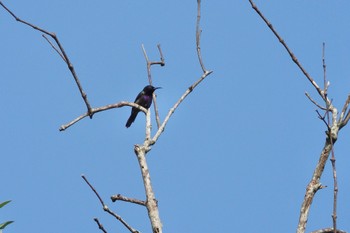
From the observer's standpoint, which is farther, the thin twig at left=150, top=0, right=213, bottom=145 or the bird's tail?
the bird's tail

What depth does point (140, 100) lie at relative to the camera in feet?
41.9

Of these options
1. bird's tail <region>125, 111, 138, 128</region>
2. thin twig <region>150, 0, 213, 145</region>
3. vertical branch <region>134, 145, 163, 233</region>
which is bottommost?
vertical branch <region>134, 145, 163, 233</region>

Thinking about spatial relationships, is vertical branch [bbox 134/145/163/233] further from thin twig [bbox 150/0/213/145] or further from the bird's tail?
the bird's tail

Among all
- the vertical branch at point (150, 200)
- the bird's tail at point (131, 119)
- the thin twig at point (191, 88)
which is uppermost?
the bird's tail at point (131, 119)

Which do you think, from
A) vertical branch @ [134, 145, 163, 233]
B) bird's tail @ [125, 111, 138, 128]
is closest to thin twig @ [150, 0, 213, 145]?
vertical branch @ [134, 145, 163, 233]

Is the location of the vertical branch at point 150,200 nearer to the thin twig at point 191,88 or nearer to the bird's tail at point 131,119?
the thin twig at point 191,88

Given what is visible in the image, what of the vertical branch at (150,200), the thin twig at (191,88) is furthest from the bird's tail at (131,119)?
the vertical branch at (150,200)

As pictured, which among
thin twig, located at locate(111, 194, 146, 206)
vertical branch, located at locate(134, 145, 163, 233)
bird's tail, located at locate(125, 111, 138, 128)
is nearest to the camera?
vertical branch, located at locate(134, 145, 163, 233)

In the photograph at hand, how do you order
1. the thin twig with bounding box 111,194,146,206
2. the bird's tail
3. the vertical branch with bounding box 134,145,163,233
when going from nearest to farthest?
the vertical branch with bounding box 134,145,163,233
the thin twig with bounding box 111,194,146,206
the bird's tail

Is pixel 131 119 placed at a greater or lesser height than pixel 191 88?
greater

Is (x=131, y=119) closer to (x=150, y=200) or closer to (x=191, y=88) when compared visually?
(x=191, y=88)

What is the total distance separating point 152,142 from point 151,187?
51 centimetres

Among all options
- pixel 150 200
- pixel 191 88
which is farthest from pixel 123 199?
pixel 191 88

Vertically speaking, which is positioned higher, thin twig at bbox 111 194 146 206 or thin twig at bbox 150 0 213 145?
thin twig at bbox 150 0 213 145
